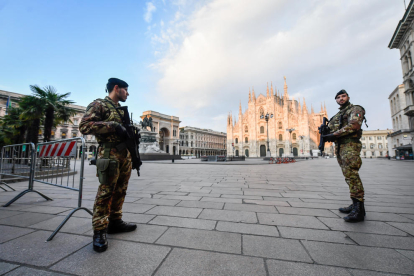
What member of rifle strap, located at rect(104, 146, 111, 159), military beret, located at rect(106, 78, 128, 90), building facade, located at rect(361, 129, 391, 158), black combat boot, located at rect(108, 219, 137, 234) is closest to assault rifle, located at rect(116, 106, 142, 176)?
rifle strap, located at rect(104, 146, 111, 159)

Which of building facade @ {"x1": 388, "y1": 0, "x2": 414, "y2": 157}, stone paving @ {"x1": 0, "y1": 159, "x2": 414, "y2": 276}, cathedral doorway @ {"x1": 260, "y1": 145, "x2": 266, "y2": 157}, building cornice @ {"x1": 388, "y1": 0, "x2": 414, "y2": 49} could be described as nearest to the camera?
stone paving @ {"x1": 0, "y1": 159, "x2": 414, "y2": 276}

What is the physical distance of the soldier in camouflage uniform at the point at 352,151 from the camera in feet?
9.11

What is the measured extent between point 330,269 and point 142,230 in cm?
202

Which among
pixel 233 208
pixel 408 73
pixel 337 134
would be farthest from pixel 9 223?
pixel 408 73

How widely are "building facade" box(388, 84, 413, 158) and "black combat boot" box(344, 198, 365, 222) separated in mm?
34800

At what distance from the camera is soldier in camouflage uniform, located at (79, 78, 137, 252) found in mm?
2062

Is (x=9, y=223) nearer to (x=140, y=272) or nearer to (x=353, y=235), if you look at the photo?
(x=140, y=272)

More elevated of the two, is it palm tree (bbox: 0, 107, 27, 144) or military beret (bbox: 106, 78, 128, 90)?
palm tree (bbox: 0, 107, 27, 144)

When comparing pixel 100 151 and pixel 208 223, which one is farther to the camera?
pixel 208 223

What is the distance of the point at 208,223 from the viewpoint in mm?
2639

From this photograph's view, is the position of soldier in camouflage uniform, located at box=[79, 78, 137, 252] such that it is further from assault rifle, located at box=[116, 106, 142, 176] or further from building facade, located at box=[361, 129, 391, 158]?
building facade, located at box=[361, 129, 391, 158]

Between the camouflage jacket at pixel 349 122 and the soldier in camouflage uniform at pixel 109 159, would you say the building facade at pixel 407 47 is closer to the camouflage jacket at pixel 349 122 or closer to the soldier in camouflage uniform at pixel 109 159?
the camouflage jacket at pixel 349 122

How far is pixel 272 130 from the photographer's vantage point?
4875cm

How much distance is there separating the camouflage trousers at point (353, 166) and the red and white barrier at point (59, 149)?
4599 mm
